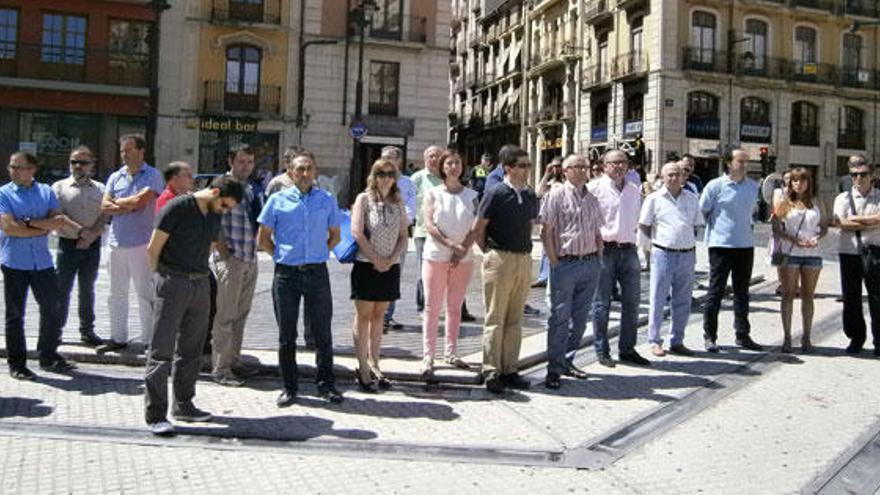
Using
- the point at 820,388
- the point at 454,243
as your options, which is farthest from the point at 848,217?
the point at 454,243

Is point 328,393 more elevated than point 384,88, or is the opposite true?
point 384,88

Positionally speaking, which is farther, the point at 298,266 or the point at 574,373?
the point at 574,373

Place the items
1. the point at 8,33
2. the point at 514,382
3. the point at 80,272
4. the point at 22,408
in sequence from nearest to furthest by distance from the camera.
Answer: the point at 22,408 → the point at 514,382 → the point at 80,272 → the point at 8,33

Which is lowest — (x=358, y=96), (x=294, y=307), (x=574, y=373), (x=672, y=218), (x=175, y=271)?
(x=574, y=373)

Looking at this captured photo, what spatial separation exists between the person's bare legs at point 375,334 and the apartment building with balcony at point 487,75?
48828 mm

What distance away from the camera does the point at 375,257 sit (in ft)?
21.4

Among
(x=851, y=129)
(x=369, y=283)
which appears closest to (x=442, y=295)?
(x=369, y=283)

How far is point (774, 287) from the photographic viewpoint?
13398 mm

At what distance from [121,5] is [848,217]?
1143 inches

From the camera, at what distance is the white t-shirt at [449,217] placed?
23.0 feet

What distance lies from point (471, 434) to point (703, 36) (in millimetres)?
38410

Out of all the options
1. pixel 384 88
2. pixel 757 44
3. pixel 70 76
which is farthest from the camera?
pixel 757 44

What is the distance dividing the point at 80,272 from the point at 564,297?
4414 mm

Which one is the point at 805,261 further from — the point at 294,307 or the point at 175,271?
the point at 175,271
